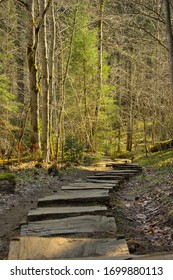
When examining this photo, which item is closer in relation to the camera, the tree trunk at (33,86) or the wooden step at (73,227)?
the wooden step at (73,227)

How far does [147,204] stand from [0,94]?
34.6ft

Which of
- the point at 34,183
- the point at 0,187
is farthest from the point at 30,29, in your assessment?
the point at 0,187

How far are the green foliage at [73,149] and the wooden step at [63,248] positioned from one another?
10.1 meters

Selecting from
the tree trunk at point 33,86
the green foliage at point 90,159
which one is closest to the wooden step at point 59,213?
the tree trunk at point 33,86

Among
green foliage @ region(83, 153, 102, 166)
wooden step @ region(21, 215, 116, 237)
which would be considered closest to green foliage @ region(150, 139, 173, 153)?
green foliage @ region(83, 153, 102, 166)

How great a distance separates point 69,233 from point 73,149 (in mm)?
10011

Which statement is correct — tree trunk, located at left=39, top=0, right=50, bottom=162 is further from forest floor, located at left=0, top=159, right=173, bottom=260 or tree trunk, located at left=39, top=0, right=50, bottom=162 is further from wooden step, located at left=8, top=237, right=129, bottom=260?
wooden step, located at left=8, top=237, right=129, bottom=260

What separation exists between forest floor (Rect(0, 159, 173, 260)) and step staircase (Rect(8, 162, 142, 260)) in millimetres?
309

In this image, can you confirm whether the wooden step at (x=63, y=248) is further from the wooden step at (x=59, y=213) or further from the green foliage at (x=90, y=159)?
the green foliage at (x=90, y=159)

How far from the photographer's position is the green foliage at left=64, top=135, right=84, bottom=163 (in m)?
13.5

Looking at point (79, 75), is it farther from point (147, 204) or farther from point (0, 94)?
point (147, 204)

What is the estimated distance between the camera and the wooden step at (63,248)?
10.0 feet

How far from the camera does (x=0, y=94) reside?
14867mm
